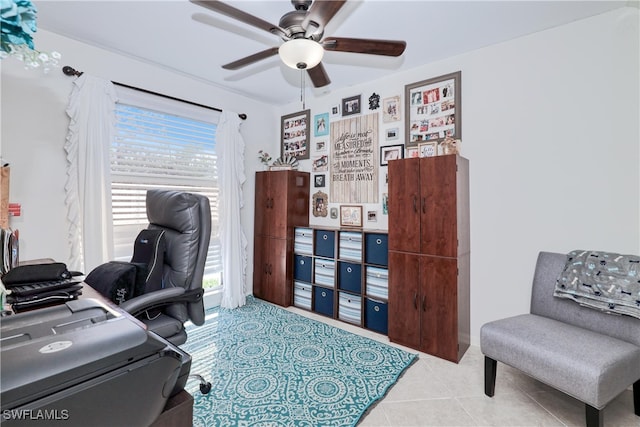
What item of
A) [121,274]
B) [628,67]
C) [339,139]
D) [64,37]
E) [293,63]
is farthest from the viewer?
[339,139]

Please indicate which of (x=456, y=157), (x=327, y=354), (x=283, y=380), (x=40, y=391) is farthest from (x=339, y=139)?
(x=40, y=391)

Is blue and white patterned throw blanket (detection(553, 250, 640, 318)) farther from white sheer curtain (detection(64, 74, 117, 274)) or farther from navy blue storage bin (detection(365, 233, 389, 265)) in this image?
white sheer curtain (detection(64, 74, 117, 274))

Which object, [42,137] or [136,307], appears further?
[42,137]

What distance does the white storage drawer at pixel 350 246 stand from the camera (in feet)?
9.80

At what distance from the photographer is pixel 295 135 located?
153 inches

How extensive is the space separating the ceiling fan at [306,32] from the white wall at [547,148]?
0.97 meters

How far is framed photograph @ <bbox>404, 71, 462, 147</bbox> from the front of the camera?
2.66 metres

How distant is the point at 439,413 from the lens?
5.66 ft

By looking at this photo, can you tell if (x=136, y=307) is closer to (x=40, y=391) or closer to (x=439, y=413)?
(x=40, y=391)

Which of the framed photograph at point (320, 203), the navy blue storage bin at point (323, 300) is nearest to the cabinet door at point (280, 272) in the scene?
the navy blue storage bin at point (323, 300)

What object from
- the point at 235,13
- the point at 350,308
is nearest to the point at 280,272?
the point at 350,308

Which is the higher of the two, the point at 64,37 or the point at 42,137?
the point at 64,37

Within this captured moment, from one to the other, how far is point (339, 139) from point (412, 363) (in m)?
2.40

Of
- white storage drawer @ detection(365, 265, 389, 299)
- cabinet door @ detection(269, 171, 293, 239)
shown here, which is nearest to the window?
cabinet door @ detection(269, 171, 293, 239)
